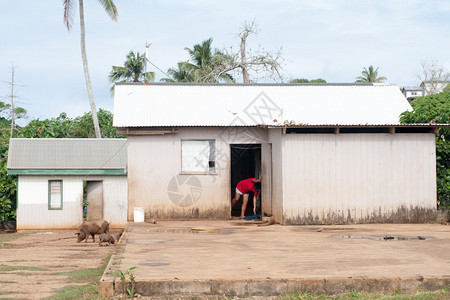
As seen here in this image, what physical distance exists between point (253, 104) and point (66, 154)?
732cm

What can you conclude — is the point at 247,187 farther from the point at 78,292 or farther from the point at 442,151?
the point at 78,292

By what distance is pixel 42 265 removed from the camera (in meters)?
11.0

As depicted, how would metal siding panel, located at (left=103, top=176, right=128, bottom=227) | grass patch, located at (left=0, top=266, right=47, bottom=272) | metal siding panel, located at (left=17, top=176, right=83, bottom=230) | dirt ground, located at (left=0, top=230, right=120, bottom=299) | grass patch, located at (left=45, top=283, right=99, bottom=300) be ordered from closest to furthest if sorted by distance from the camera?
grass patch, located at (left=45, top=283, right=99, bottom=300)
dirt ground, located at (left=0, top=230, right=120, bottom=299)
grass patch, located at (left=0, top=266, right=47, bottom=272)
metal siding panel, located at (left=17, top=176, right=83, bottom=230)
metal siding panel, located at (left=103, top=176, right=128, bottom=227)

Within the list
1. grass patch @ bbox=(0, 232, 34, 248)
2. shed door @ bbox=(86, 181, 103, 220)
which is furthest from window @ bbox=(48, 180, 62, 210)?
grass patch @ bbox=(0, 232, 34, 248)

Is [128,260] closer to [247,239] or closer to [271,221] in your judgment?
[247,239]

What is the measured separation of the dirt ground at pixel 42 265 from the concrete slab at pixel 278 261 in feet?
2.76

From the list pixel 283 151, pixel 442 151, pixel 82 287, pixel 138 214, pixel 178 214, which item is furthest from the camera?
pixel 178 214

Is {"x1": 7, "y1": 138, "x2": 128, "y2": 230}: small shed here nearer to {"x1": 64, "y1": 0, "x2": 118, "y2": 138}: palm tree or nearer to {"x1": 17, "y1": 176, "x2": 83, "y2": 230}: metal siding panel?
{"x1": 17, "y1": 176, "x2": 83, "y2": 230}: metal siding panel

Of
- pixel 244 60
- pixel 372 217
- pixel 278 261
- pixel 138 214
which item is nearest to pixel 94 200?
pixel 138 214

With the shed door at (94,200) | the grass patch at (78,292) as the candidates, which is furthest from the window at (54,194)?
the grass patch at (78,292)

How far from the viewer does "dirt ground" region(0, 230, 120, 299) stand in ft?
27.5

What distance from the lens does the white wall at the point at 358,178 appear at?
51.8 feet

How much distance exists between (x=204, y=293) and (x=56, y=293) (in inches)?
82.4

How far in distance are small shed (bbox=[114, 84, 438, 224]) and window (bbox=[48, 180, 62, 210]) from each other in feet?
14.5
